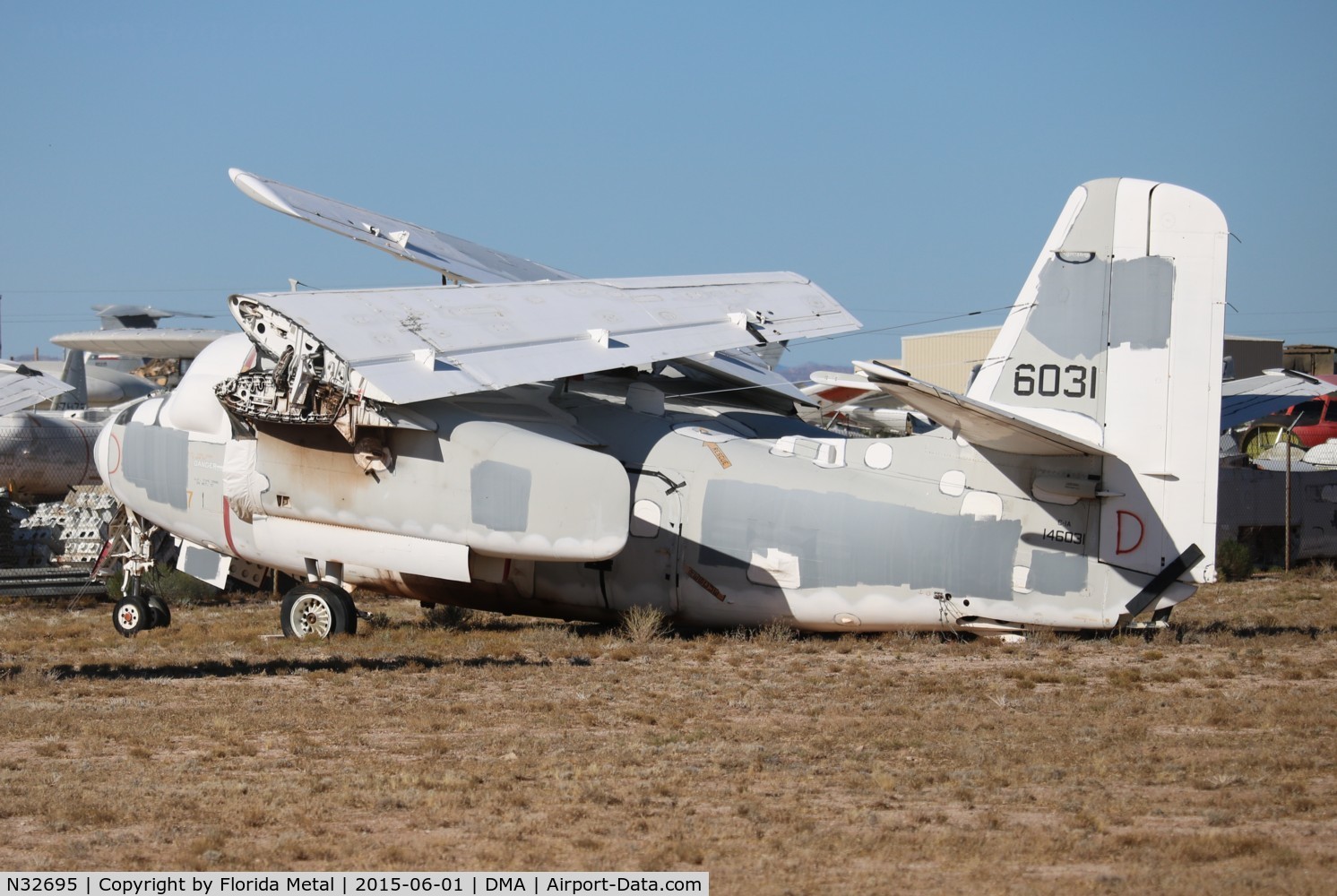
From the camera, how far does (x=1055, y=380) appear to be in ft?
48.1

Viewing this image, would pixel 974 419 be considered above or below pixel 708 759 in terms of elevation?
above

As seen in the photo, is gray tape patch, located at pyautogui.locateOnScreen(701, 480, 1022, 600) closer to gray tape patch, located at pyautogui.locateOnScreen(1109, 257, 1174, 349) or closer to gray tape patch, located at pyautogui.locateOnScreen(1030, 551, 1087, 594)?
gray tape patch, located at pyautogui.locateOnScreen(1030, 551, 1087, 594)

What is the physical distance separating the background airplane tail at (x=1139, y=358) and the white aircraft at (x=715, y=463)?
0.09ft

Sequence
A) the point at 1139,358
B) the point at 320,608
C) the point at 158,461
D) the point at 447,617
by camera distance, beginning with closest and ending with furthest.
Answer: the point at 1139,358, the point at 320,608, the point at 158,461, the point at 447,617

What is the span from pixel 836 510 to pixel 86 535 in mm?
16483

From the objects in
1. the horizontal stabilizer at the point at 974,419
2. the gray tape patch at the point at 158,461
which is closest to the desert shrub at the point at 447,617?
the gray tape patch at the point at 158,461

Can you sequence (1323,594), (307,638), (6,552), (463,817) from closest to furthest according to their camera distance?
(463,817), (307,638), (1323,594), (6,552)

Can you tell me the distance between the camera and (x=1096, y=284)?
14555 millimetres

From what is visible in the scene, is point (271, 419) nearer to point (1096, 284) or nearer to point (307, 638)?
point (307, 638)

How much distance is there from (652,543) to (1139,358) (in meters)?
5.77

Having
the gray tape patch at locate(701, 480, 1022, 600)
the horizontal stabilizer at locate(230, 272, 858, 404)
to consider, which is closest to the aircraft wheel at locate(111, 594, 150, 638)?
the horizontal stabilizer at locate(230, 272, 858, 404)

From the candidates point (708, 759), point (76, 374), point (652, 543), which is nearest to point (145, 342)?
point (76, 374)

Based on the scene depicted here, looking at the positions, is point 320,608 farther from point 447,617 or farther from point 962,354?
point 962,354

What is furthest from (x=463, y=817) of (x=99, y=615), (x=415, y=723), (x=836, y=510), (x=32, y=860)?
(x=99, y=615)
